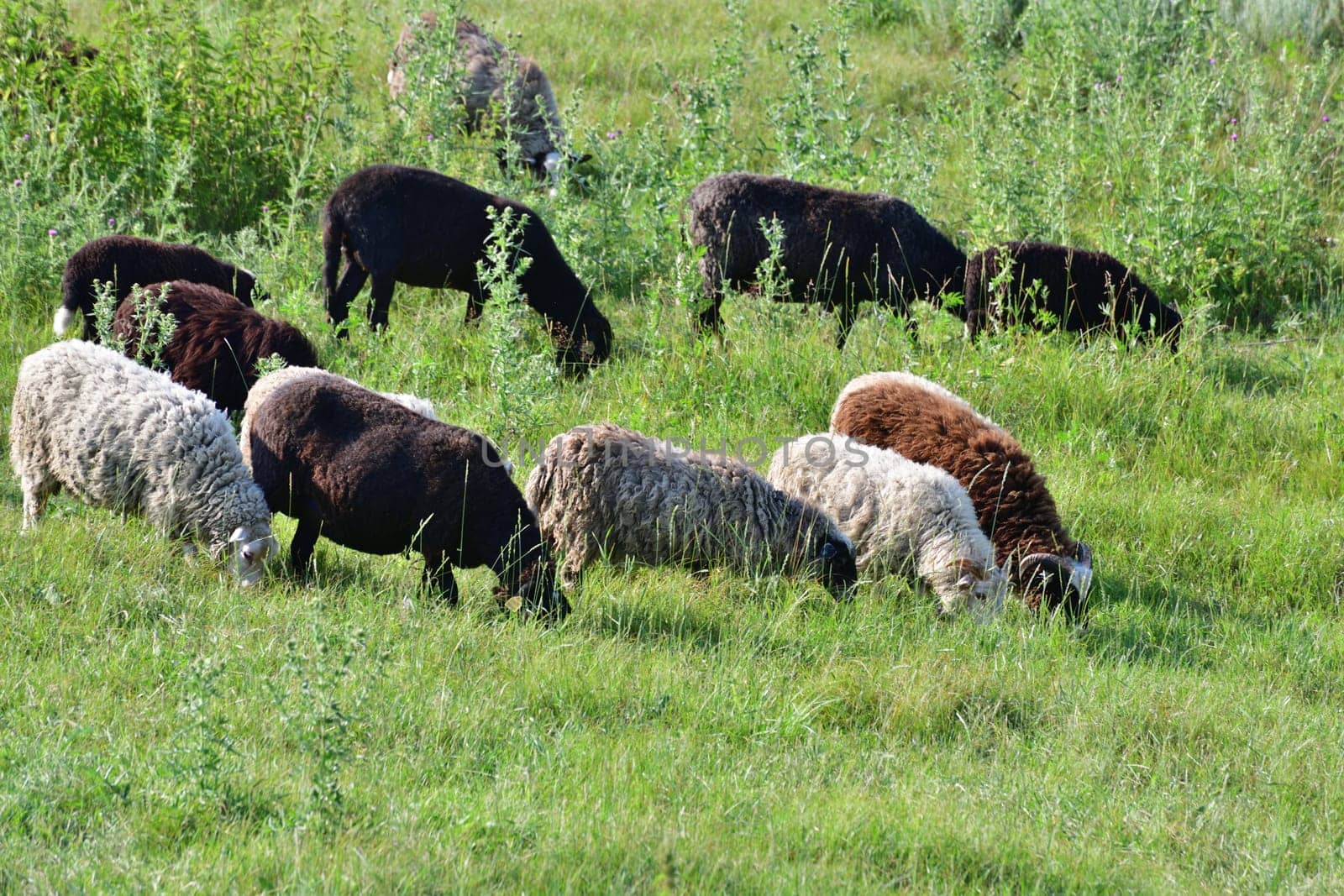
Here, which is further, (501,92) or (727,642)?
(501,92)

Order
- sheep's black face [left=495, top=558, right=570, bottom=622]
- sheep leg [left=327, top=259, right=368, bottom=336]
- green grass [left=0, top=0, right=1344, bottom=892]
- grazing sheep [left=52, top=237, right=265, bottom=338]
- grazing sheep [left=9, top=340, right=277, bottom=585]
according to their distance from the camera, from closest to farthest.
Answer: green grass [left=0, top=0, right=1344, bottom=892] < sheep's black face [left=495, top=558, right=570, bottom=622] < grazing sheep [left=9, top=340, right=277, bottom=585] < grazing sheep [left=52, top=237, right=265, bottom=338] < sheep leg [left=327, top=259, right=368, bottom=336]

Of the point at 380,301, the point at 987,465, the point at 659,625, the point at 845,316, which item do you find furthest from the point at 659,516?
the point at 845,316

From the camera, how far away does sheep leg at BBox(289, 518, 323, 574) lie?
6.73 meters

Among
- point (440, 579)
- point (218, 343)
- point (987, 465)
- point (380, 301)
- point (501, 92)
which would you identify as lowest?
point (440, 579)

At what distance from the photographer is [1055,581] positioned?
7.13 meters

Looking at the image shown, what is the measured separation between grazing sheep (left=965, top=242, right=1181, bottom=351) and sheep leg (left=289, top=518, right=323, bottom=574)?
219 inches

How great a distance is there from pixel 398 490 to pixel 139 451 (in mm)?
1390

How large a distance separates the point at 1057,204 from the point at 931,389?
484 centimetres

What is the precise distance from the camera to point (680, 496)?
7.17 meters

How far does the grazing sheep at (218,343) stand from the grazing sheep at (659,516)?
1994 millimetres

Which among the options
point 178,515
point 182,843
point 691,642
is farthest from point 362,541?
point 182,843

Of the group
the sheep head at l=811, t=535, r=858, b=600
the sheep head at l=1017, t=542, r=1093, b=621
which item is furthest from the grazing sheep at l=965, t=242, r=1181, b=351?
the sheep head at l=811, t=535, r=858, b=600

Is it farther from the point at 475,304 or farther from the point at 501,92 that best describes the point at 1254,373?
the point at 501,92

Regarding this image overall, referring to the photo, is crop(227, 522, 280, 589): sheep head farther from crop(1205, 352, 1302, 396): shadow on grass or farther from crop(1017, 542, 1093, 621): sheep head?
crop(1205, 352, 1302, 396): shadow on grass
